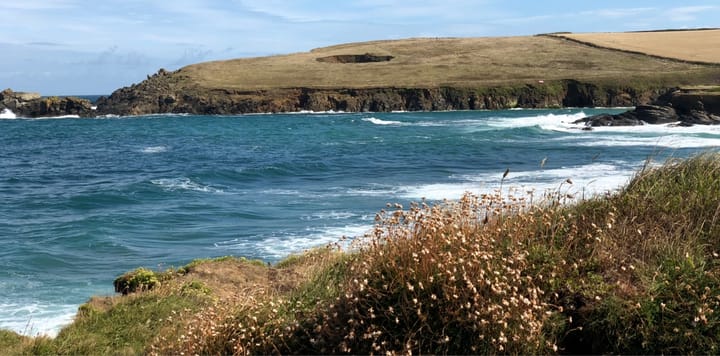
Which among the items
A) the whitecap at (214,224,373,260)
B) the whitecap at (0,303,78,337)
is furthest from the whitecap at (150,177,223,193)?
the whitecap at (0,303,78,337)

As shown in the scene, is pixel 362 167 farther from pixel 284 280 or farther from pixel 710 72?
pixel 710 72

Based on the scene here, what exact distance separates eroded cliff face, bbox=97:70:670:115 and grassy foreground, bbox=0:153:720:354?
315 ft

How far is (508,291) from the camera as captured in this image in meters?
5.96

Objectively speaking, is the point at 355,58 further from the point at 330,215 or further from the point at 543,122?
the point at 330,215

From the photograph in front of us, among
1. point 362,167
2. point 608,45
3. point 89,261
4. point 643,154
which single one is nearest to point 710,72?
point 608,45

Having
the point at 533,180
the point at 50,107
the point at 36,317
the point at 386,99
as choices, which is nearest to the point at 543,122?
the point at 386,99

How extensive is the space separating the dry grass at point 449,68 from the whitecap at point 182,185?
75.8 metres

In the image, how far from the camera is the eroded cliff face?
100000mm

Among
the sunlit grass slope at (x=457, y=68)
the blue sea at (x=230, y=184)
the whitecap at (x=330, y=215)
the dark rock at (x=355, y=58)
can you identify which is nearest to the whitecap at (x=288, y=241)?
the blue sea at (x=230, y=184)

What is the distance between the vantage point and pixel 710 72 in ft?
321

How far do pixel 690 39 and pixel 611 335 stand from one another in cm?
14574

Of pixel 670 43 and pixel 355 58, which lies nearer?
pixel 670 43

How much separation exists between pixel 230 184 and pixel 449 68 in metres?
94.6

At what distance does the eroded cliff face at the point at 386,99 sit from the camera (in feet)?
328
